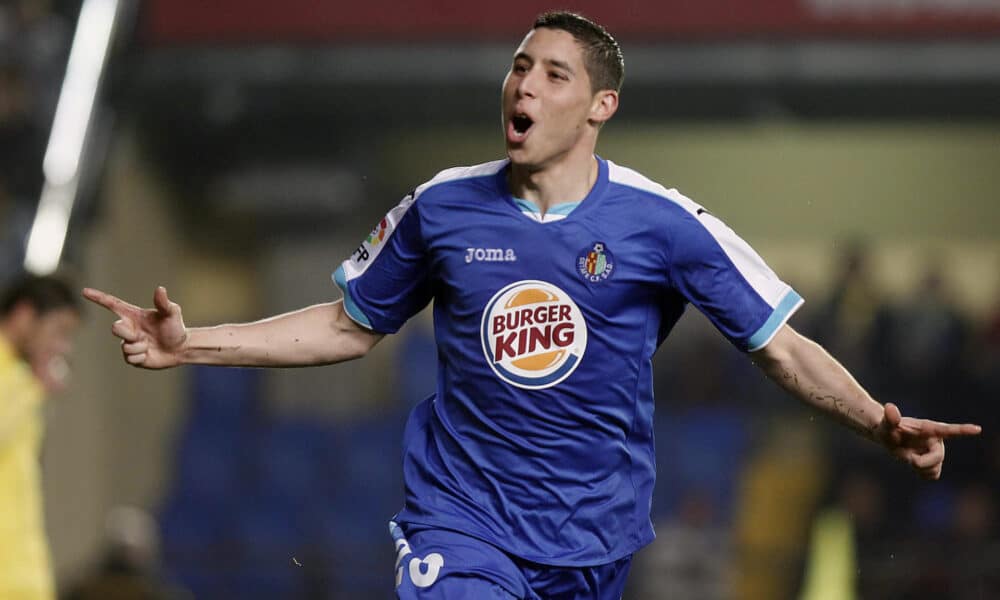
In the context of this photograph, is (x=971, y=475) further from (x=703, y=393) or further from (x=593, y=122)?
(x=593, y=122)

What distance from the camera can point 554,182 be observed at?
146 inches

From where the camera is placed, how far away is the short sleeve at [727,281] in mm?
3645

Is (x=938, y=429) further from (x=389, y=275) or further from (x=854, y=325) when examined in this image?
(x=854, y=325)

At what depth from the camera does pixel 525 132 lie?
11.9 ft

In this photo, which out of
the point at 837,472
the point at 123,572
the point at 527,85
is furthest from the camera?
the point at 837,472

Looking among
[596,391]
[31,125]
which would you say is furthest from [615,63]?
[31,125]

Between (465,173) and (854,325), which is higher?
(465,173)

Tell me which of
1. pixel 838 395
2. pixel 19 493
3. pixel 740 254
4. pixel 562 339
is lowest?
pixel 19 493

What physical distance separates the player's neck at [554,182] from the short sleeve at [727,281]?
0.25 m

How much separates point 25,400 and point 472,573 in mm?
2632

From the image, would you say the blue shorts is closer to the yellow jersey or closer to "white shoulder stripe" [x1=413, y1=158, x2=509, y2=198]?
"white shoulder stripe" [x1=413, y1=158, x2=509, y2=198]

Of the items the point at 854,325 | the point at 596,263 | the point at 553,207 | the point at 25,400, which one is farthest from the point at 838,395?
the point at 854,325

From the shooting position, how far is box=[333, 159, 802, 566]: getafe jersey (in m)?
3.65

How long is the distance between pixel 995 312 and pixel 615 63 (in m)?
7.68
